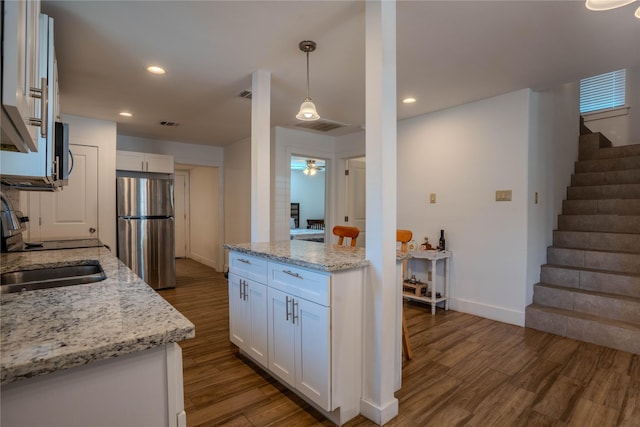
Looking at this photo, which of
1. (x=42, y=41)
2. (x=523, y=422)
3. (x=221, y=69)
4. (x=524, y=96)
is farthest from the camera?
(x=524, y=96)

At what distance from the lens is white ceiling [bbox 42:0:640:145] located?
6.39ft

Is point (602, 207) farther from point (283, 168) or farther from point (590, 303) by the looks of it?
point (283, 168)

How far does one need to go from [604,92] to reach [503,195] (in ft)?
12.3

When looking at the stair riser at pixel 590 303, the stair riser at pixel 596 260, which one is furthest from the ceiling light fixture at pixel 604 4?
the stair riser at pixel 596 260

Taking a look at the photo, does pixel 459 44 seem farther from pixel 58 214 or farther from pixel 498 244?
pixel 58 214

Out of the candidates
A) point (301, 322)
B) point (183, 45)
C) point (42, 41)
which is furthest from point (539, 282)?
point (42, 41)

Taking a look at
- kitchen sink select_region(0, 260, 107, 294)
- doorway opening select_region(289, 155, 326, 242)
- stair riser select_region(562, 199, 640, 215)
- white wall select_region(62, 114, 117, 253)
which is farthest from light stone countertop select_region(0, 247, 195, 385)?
doorway opening select_region(289, 155, 326, 242)

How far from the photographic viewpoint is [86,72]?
9.22 feet

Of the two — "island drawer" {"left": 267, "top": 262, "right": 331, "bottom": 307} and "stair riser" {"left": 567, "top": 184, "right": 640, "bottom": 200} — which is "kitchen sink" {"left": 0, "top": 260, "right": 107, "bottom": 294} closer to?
"island drawer" {"left": 267, "top": 262, "right": 331, "bottom": 307}

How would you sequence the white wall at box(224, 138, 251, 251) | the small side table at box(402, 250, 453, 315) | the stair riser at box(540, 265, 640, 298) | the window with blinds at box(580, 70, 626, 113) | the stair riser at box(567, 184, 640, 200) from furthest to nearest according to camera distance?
1. the white wall at box(224, 138, 251, 251)
2. the window with blinds at box(580, 70, 626, 113)
3. the stair riser at box(567, 184, 640, 200)
4. the small side table at box(402, 250, 453, 315)
5. the stair riser at box(540, 265, 640, 298)

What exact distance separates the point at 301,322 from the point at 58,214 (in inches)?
152

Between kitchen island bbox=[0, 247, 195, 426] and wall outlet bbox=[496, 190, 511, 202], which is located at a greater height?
wall outlet bbox=[496, 190, 511, 202]

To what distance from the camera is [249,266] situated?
2.37 meters

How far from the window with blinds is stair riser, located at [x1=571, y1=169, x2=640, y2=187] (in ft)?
5.95
